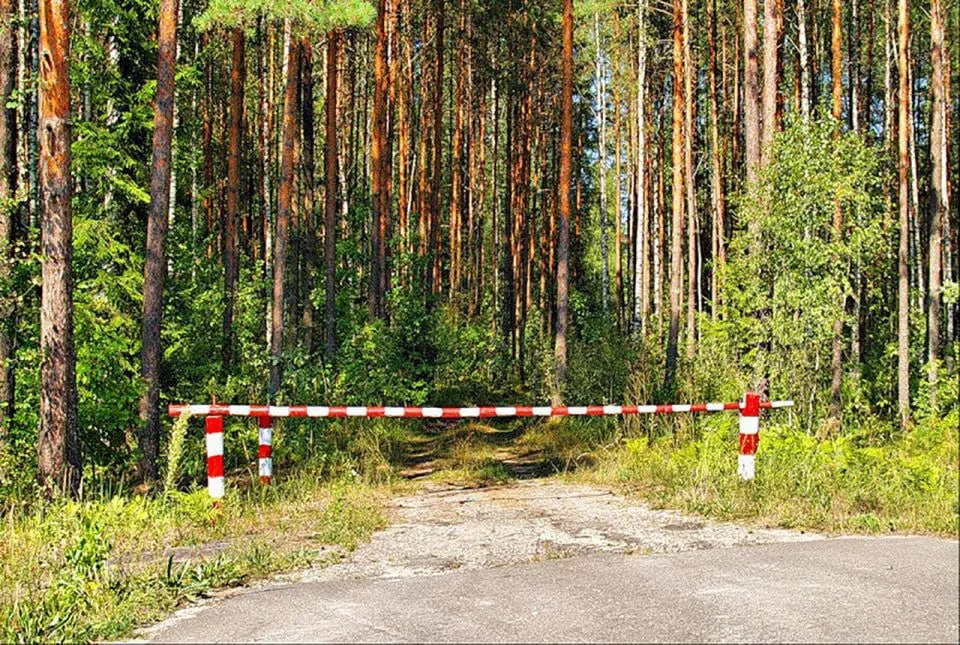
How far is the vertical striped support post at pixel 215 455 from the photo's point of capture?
9500mm

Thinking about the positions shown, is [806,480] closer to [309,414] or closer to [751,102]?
[309,414]

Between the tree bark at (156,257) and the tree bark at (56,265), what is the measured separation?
2.20 metres

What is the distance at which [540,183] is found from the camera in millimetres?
44094

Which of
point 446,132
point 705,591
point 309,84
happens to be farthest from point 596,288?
point 705,591

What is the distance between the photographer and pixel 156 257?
1266cm

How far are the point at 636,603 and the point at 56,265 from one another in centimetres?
760

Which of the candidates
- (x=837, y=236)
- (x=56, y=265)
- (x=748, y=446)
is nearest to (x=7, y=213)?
(x=56, y=265)

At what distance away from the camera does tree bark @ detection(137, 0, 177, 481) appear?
492 inches

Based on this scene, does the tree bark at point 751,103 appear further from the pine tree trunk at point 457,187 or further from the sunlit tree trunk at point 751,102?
the pine tree trunk at point 457,187

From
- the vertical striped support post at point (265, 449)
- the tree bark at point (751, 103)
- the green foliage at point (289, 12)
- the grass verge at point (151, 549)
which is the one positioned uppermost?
the green foliage at point (289, 12)

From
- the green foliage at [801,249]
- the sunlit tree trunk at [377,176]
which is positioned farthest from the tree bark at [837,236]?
the sunlit tree trunk at [377,176]

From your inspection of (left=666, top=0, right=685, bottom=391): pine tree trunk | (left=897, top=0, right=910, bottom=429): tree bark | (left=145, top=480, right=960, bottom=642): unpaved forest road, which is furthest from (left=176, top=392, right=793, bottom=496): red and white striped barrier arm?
(left=666, top=0, right=685, bottom=391): pine tree trunk

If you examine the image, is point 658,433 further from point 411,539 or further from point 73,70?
point 73,70

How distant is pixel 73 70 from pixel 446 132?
35.2m
